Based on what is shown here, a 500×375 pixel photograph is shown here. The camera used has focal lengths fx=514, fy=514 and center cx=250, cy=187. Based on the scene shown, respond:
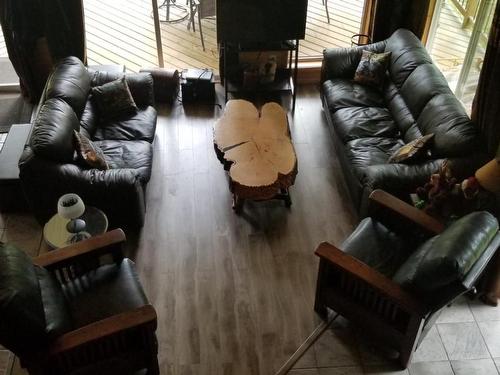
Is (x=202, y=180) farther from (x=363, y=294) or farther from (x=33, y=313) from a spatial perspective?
(x=33, y=313)

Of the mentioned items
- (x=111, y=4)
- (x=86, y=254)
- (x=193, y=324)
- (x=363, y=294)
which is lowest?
(x=193, y=324)

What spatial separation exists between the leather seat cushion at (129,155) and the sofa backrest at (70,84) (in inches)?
14.5

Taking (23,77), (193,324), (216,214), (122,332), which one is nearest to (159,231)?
(216,214)

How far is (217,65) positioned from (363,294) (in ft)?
12.2

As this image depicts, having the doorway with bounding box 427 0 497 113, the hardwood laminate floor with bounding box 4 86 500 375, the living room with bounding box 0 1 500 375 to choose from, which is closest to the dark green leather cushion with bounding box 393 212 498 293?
the living room with bounding box 0 1 500 375

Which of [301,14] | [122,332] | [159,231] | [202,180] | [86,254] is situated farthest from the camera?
[301,14]

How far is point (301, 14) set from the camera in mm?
4984

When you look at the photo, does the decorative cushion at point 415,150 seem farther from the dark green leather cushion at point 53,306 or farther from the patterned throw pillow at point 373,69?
the dark green leather cushion at point 53,306

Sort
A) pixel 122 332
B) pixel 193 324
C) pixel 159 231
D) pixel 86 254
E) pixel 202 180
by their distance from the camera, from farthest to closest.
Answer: pixel 202 180 < pixel 159 231 < pixel 193 324 < pixel 86 254 < pixel 122 332

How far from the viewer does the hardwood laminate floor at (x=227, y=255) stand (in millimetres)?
3150

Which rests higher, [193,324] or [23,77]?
[23,77]

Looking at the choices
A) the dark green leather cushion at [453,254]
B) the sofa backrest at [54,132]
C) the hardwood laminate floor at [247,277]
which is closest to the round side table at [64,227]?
the hardwood laminate floor at [247,277]

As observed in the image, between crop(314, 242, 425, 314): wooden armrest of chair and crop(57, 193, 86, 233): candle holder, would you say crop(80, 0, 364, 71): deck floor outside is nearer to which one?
crop(57, 193, 86, 233): candle holder

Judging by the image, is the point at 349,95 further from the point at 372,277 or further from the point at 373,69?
the point at 372,277
